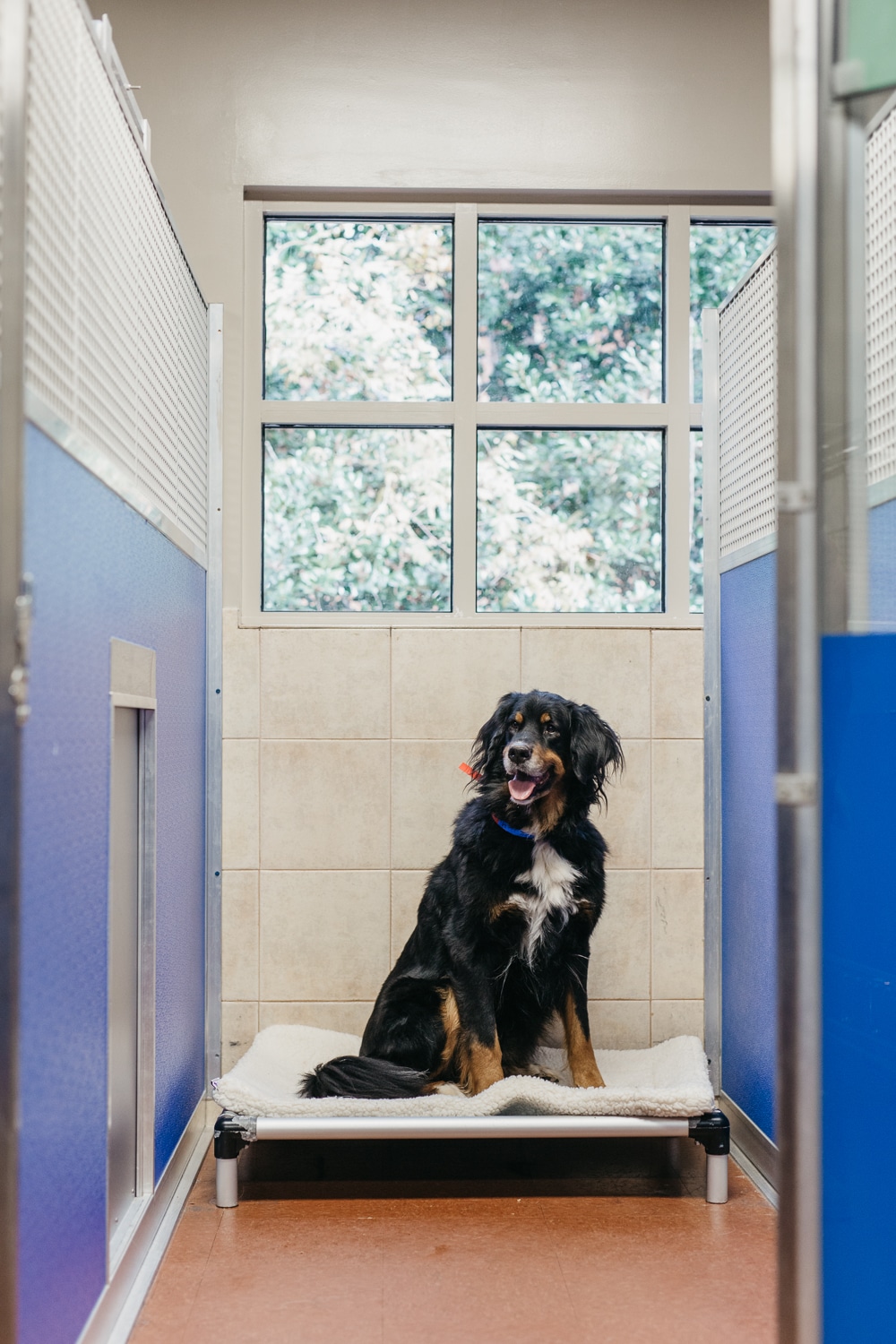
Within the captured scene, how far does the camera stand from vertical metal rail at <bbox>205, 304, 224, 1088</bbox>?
3.21m

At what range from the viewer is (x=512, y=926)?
9.02 ft

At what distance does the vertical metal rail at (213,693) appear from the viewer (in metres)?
3.21

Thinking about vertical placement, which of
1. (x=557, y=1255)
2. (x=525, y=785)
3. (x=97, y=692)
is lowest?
(x=557, y=1255)

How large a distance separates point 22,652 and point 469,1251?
1.65 m

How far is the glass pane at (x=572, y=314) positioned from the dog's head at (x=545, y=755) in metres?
1.20

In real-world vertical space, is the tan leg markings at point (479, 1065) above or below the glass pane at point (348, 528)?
below

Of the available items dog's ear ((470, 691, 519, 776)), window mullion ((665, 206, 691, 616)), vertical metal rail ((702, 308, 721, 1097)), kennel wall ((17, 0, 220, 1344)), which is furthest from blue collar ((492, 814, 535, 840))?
window mullion ((665, 206, 691, 616))

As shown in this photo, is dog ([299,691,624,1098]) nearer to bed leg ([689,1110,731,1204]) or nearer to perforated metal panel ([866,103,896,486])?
bed leg ([689,1110,731,1204])

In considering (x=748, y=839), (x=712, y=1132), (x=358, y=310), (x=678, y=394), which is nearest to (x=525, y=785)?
(x=748, y=839)

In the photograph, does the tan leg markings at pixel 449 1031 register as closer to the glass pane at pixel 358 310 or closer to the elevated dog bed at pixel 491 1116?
the elevated dog bed at pixel 491 1116

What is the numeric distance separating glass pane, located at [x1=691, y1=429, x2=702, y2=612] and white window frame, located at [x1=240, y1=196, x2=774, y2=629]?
0.09 ft

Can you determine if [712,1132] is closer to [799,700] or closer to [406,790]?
[406,790]

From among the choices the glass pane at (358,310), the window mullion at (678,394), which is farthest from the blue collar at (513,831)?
the glass pane at (358,310)

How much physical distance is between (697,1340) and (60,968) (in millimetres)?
1307
